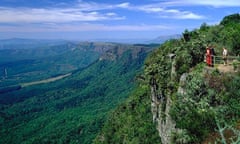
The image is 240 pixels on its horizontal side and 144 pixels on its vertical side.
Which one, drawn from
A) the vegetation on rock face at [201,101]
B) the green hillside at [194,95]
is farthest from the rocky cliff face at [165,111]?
the vegetation on rock face at [201,101]

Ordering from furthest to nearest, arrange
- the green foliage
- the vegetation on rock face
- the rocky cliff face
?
the green foliage < the rocky cliff face < the vegetation on rock face

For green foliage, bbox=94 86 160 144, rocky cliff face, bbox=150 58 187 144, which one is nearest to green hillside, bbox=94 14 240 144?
rocky cliff face, bbox=150 58 187 144

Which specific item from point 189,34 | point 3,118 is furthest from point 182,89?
point 3,118

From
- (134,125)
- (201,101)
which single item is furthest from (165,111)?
(134,125)

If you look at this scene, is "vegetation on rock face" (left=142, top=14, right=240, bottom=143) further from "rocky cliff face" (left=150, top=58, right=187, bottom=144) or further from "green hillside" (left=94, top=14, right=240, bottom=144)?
"rocky cliff face" (left=150, top=58, right=187, bottom=144)

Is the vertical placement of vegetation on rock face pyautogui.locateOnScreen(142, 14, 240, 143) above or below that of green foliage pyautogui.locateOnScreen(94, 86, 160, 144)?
above

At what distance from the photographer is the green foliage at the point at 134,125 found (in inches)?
1543

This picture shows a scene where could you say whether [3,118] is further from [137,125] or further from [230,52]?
[230,52]

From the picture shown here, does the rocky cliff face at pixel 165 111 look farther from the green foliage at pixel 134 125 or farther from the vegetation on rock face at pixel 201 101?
the green foliage at pixel 134 125

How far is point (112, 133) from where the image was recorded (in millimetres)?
55125

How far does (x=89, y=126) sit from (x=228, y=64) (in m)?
86.0

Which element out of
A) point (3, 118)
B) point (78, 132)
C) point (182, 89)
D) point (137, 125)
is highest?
point (182, 89)

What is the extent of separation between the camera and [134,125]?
1796 inches

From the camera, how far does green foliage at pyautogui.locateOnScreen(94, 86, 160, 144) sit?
129ft
